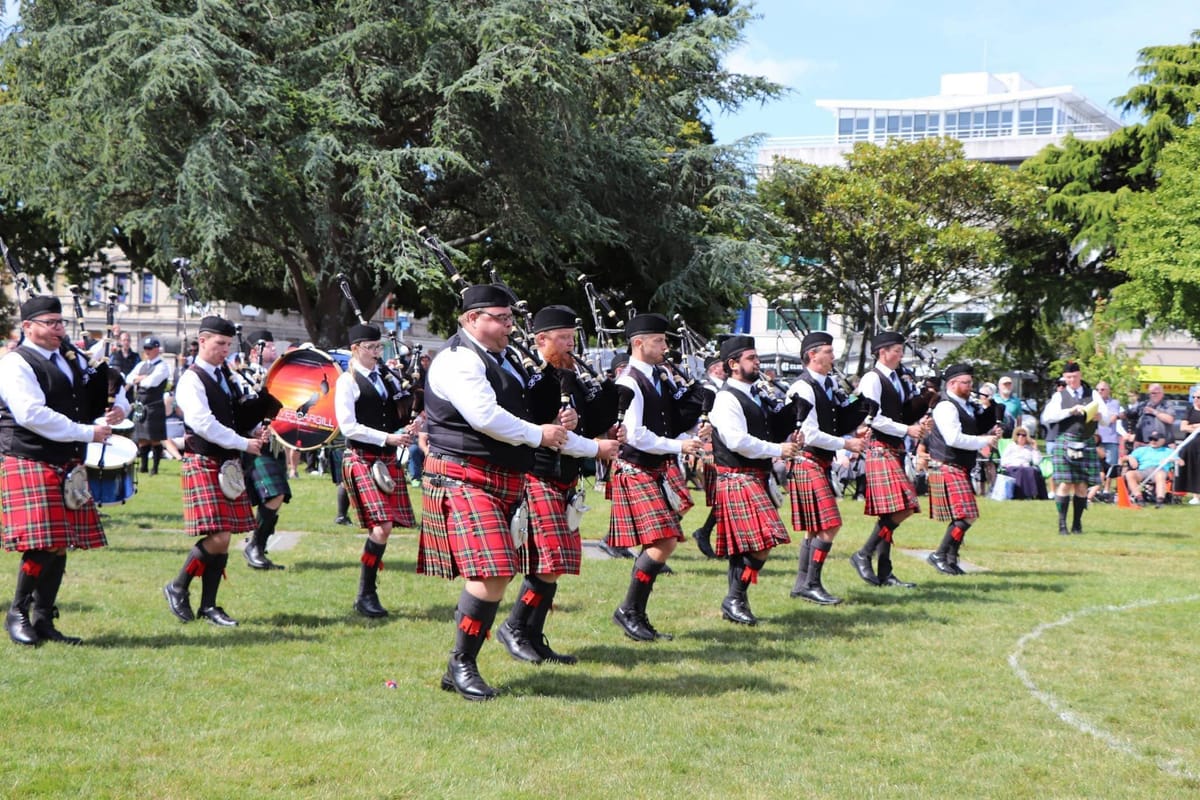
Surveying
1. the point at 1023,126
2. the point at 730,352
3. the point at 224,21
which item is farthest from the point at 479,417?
the point at 1023,126

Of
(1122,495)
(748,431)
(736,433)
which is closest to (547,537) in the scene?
(736,433)

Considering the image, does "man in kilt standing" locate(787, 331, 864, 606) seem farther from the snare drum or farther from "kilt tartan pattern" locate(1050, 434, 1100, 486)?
"kilt tartan pattern" locate(1050, 434, 1100, 486)

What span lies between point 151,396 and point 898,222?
21.6 m

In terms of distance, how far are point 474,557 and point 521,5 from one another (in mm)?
17754

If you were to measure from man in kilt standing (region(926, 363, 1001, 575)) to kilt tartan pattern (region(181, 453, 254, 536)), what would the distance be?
501 centimetres

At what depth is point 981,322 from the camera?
1490 inches

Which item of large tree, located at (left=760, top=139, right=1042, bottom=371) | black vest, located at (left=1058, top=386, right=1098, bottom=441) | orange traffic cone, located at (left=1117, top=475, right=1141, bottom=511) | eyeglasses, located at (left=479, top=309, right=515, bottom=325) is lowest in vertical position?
orange traffic cone, located at (left=1117, top=475, right=1141, bottom=511)

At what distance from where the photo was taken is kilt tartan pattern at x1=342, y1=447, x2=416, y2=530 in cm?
719

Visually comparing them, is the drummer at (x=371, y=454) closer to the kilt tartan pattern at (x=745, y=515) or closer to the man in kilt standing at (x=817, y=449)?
the kilt tartan pattern at (x=745, y=515)

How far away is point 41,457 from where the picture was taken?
591cm

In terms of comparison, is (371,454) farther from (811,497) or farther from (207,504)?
(811,497)

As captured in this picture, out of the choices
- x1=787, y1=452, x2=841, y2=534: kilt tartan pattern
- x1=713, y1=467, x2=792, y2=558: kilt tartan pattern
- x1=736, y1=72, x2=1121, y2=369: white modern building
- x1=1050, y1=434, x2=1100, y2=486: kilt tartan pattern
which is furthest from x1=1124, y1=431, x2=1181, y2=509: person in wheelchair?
x1=736, y1=72, x2=1121, y2=369: white modern building

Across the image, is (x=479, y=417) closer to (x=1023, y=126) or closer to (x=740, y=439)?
(x=740, y=439)

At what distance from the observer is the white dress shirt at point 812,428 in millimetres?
7707
